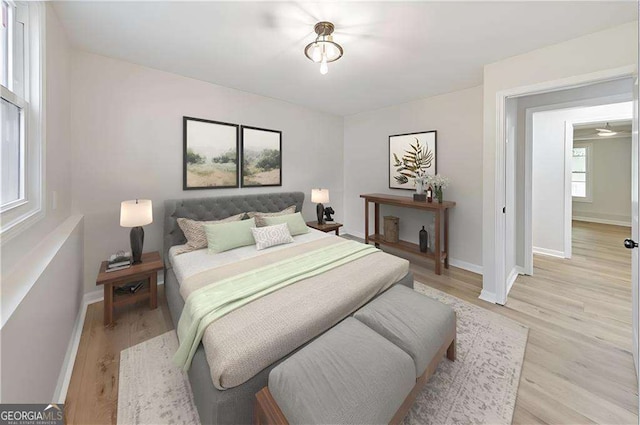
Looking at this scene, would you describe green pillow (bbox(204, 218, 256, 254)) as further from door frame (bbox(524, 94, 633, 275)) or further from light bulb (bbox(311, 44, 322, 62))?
door frame (bbox(524, 94, 633, 275))

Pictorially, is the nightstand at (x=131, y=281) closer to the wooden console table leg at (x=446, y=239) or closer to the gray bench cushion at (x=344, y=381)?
the gray bench cushion at (x=344, y=381)

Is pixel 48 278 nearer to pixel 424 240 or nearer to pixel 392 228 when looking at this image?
pixel 424 240

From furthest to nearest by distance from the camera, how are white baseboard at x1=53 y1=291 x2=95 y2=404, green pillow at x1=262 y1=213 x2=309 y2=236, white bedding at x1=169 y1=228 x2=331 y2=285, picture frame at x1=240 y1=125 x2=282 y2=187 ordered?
picture frame at x1=240 y1=125 x2=282 y2=187 → green pillow at x1=262 y1=213 x2=309 y2=236 → white bedding at x1=169 y1=228 x2=331 y2=285 → white baseboard at x1=53 y1=291 x2=95 y2=404

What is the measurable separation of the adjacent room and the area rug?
0.05ft

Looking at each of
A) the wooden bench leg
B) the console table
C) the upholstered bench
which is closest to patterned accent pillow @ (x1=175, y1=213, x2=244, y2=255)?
the upholstered bench

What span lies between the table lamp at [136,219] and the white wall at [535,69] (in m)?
3.62

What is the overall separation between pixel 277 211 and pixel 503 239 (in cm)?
297

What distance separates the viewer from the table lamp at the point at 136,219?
235cm

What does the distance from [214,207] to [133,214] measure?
37.8 inches

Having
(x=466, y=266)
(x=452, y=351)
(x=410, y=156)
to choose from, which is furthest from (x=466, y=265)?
(x=452, y=351)

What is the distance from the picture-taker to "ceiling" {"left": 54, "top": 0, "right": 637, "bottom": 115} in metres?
1.80

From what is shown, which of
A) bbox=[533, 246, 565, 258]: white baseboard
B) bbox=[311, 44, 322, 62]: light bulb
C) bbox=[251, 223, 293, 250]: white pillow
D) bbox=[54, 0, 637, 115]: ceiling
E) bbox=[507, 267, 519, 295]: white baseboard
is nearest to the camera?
bbox=[54, 0, 637, 115]: ceiling

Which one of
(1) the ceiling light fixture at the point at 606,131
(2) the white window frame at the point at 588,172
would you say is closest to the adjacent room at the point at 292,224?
(1) the ceiling light fixture at the point at 606,131

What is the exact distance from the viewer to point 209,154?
10.8ft
